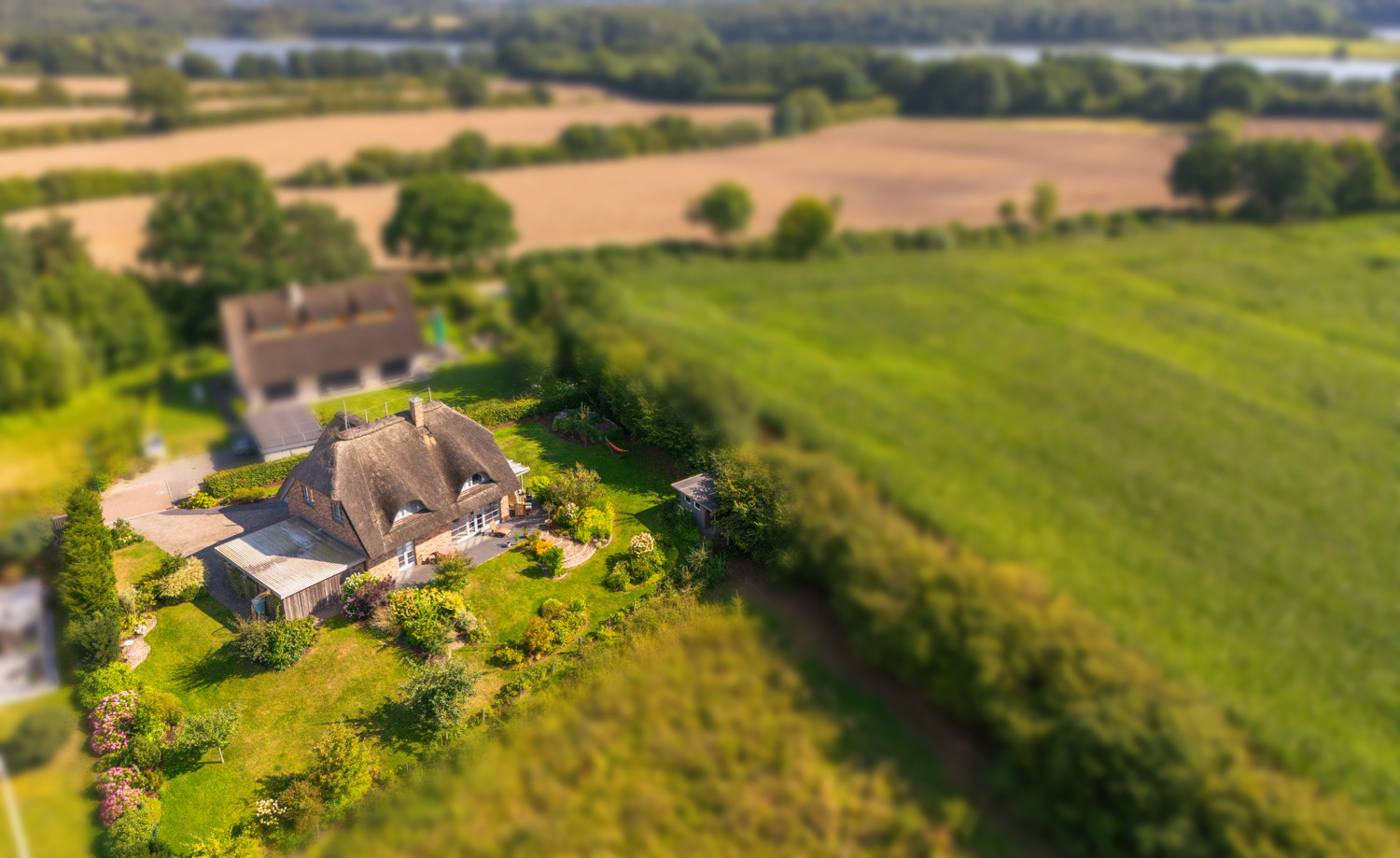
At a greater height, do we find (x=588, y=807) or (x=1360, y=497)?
(x=588, y=807)

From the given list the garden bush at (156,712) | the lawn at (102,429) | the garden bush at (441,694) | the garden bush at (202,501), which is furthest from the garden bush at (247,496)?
the garden bush at (441,694)

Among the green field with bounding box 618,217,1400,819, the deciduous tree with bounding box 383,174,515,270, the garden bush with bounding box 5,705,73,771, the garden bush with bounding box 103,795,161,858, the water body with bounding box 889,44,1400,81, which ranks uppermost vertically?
the water body with bounding box 889,44,1400,81

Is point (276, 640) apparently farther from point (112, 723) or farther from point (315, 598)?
point (112, 723)

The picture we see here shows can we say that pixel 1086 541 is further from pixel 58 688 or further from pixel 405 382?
pixel 58 688

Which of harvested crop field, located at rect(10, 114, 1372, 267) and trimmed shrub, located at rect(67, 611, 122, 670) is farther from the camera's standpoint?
harvested crop field, located at rect(10, 114, 1372, 267)

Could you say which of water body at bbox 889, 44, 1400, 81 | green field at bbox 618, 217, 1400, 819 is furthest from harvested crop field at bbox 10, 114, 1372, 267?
water body at bbox 889, 44, 1400, 81

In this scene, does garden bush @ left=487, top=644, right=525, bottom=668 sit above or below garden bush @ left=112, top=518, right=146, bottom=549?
below

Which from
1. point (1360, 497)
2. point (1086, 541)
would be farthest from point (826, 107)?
point (1360, 497)

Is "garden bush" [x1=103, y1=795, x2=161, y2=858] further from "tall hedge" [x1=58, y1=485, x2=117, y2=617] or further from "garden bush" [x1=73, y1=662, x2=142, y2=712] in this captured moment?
"tall hedge" [x1=58, y1=485, x2=117, y2=617]
